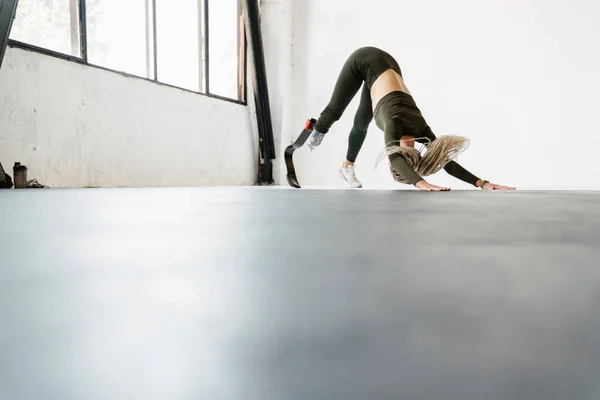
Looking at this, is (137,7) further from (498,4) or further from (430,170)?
(498,4)

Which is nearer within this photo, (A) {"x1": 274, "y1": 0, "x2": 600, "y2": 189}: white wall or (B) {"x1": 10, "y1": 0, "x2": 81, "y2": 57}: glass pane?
(B) {"x1": 10, "y1": 0, "x2": 81, "y2": 57}: glass pane

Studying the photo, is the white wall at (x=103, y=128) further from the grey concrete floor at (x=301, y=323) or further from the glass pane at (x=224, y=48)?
the grey concrete floor at (x=301, y=323)

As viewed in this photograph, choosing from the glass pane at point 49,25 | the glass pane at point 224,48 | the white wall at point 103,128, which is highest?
the glass pane at point 224,48

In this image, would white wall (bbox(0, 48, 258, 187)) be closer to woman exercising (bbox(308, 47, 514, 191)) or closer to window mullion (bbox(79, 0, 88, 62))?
window mullion (bbox(79, 0, 88, 62))

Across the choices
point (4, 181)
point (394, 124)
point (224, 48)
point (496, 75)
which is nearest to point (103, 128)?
point (4, 181)

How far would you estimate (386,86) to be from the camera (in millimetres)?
2707

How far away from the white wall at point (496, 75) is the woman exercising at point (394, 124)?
222cm

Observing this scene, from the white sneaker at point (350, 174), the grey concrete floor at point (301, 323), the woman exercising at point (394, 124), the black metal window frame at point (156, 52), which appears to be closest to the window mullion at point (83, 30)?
the black metal window frame at point (156, 52)

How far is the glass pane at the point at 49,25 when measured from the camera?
316cm

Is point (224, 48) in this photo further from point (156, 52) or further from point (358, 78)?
point (358, 78)

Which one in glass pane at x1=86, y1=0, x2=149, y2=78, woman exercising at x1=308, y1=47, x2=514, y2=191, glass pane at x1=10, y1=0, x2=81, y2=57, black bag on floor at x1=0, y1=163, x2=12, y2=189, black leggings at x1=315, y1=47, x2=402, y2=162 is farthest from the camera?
glass pane at x1=86, y1=0, x2=149, y2=78

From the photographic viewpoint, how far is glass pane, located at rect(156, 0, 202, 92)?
4.41 metres

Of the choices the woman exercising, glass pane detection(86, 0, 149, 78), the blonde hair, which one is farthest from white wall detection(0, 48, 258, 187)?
the blonde hair

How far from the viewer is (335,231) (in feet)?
2.00
